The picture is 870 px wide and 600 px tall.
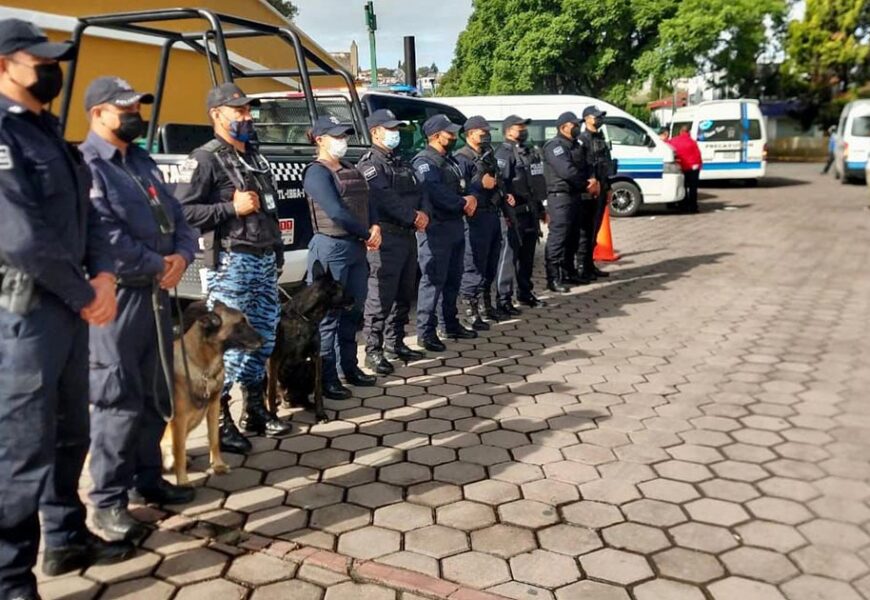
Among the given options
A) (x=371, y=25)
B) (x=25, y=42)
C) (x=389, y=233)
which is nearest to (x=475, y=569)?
(x=25, y=42)

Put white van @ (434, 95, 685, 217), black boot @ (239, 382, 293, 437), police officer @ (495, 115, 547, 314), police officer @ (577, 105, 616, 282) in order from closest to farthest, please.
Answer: black boot @ (239, 382, 293, 437)
police officer @ (495, 115, 547, 314)
police officer @ (577, 105, 616, 282)
white van @ (434, 95, 685, 217)

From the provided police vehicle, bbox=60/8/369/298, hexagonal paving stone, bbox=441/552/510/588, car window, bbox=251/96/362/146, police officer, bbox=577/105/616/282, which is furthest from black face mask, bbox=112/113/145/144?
police officer, bbox=577/105/616/282

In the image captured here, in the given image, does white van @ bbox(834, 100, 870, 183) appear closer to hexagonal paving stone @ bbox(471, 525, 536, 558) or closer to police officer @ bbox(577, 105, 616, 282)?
police officer @ bbox(577, 105, 616, 282)

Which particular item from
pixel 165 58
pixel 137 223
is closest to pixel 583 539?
A: pixel 137 223

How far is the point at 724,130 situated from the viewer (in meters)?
18.1

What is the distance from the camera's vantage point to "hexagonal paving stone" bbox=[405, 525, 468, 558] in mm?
Answer: 2994

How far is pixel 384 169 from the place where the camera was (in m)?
5.23

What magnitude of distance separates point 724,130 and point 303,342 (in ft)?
54.5

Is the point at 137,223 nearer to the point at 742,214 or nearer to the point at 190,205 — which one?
the point at 190,205

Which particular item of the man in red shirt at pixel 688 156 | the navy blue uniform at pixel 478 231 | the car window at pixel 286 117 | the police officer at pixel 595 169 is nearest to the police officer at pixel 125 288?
the navy blue uniform at pixel 478 231

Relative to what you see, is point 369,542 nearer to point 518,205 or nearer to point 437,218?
point 437,218

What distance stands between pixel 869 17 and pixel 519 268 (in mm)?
32593

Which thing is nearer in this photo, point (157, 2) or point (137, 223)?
point (137, 223)

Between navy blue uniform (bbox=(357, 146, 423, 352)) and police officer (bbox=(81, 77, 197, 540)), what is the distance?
2.21 metres
